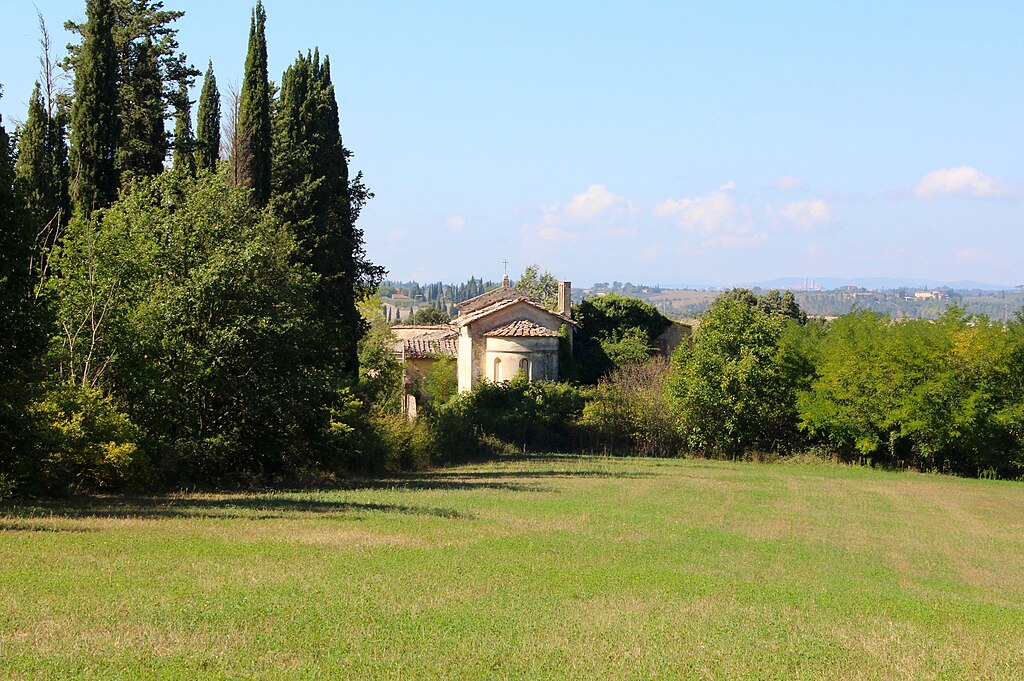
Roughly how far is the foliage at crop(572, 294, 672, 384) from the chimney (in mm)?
990

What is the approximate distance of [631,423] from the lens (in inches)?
2156

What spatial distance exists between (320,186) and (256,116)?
479 cm

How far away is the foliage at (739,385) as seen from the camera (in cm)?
5269

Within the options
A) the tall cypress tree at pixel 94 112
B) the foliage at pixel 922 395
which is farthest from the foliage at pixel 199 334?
the foliage at pixel 922 395

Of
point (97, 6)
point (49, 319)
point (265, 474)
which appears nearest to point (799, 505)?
point (265, 474)

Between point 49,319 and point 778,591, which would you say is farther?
point 49,319

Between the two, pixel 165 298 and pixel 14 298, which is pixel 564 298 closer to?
pixel 165 298

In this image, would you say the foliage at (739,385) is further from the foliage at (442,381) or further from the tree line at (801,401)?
the foliage at (442,381)

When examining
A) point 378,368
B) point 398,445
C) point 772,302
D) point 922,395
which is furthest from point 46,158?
point 772,302

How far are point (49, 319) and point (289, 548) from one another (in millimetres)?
7480

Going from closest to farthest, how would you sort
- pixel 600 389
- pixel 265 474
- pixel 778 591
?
pixel 778 591, pixel 265 474, pixel 600 389

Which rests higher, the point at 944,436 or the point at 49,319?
the point at 49,319

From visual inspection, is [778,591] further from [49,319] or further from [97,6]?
[97,6]

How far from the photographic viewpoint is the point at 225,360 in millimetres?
28938
